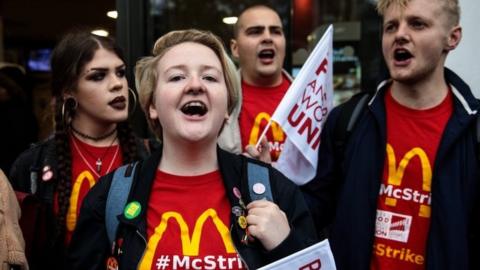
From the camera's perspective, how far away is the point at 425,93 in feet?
8.73

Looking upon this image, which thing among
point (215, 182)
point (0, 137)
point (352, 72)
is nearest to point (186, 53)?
point (215, 182)

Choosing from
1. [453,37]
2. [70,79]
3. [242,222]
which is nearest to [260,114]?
[70,79]

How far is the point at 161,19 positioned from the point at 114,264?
3.37 m

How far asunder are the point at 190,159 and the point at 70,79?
47.1 inches

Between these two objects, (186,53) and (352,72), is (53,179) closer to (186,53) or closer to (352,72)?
(186,53)

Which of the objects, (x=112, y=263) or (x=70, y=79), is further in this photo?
(x=70, y=79)

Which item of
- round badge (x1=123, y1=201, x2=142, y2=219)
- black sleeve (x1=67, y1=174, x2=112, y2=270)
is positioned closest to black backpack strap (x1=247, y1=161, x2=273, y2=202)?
round badge (x1=123, y1=201, x2=142, y2=219)

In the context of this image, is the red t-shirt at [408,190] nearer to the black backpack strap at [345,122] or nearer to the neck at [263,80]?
the black backpack strap at [345,122]

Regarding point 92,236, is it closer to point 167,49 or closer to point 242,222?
point 242,222

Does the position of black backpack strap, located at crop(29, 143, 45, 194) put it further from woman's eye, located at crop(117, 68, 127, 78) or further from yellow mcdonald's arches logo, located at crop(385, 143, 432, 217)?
yellow mcdonald's arches logo, located at crop(385, 143, 432, 217)

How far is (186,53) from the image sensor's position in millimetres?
2121

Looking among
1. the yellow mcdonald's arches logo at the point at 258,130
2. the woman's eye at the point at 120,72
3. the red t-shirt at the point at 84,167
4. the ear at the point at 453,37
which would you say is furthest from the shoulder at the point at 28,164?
the ear at the point at 453,37

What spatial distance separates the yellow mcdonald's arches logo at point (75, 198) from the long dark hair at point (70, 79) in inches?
2.4

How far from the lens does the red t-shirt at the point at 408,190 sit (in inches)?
99.6
